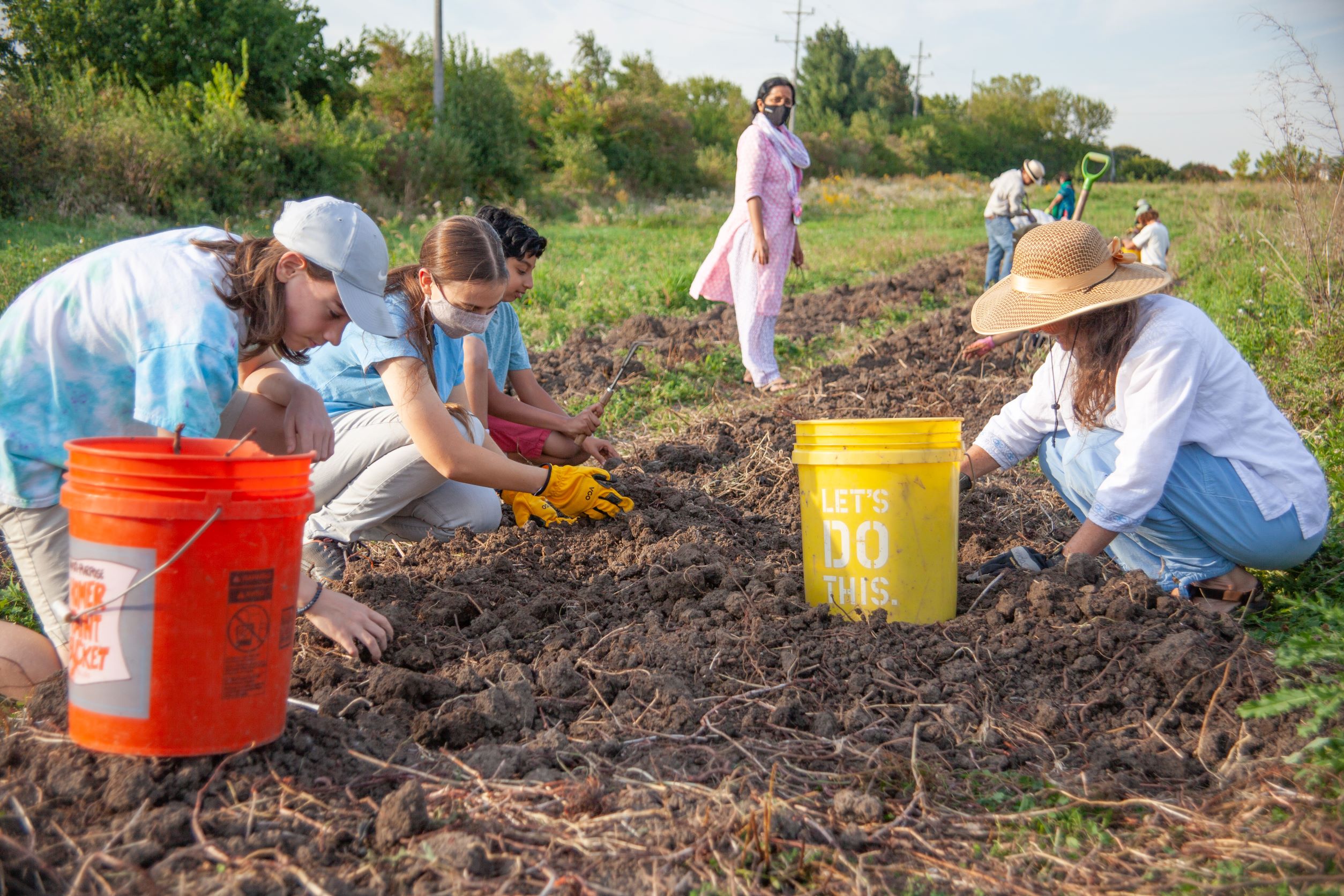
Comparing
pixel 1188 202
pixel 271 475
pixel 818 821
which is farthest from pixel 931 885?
pixel 1188 202

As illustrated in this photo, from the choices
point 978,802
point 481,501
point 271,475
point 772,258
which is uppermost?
point 772,258

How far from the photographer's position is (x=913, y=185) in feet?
110

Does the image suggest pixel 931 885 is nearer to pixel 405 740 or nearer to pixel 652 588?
pixel 405 740

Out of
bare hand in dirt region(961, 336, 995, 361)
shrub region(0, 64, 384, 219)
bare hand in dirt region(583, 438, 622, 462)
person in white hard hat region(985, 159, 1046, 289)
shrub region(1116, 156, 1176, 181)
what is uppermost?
shrub region(1116, 156, 1176, 181)

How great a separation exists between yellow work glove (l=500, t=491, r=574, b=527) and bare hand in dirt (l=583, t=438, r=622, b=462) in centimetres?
38

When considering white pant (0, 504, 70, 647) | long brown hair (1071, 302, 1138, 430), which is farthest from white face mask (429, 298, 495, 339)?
long brown hair (1071, 302, 1138, 430)

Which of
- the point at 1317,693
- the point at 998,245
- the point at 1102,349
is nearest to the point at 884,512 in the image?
the point at 1102,349

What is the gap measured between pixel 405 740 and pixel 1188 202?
845 inches

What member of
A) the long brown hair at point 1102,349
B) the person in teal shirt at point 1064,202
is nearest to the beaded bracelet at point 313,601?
the long brown hair at point 1102,349

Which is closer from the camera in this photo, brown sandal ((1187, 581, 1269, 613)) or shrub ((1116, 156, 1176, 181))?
brown sandal ((1187, 581, 1269, 613))

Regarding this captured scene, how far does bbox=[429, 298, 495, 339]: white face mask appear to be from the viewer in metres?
3.23

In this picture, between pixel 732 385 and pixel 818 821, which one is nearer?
pixel 818 821

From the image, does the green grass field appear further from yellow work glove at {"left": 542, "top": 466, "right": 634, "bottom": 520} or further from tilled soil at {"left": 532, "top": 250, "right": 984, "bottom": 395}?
yellow work glove at {"left": 542, "top": 466, "right": 634, "bottom": 520}

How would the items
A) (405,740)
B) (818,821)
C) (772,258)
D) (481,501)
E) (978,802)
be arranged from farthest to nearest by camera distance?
1. (772,258)
2. (481,501)
3. (405,740)
4. (978,802)
5. (818,821)
